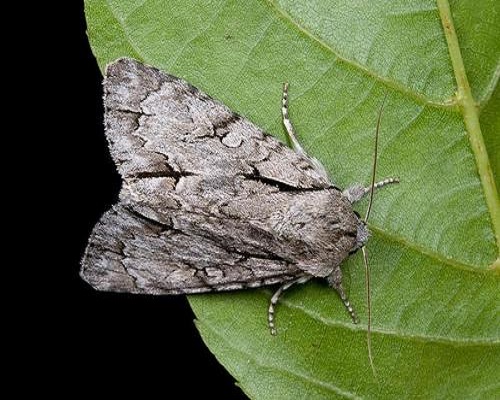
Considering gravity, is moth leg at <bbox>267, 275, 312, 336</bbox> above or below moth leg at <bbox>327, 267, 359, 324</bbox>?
below

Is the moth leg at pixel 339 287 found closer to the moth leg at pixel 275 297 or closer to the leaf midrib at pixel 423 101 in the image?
the moth leg at pixel 275 297

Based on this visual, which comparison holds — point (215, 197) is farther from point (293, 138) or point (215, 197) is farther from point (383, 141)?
point (383, 141)

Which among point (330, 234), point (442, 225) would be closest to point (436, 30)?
point (442, 225)

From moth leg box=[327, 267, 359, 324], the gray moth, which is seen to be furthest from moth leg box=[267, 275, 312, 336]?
moth leg box=[327, 267, 359, 324]

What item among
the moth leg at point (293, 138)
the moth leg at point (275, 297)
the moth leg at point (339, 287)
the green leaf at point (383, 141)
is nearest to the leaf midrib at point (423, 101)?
the green leaf at point (383, 141)

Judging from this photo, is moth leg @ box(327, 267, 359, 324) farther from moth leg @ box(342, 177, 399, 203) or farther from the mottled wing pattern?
moth leg @ box(342, 177, 399, 203)

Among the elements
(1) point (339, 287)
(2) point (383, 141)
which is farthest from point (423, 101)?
(1) point (339, 287)
